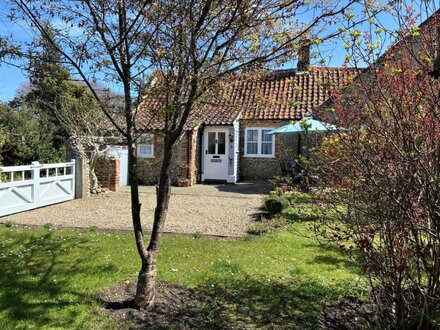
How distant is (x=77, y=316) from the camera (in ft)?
12.6

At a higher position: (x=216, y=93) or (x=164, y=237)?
(x=216, y=93)

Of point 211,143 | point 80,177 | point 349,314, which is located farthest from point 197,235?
point 211,143

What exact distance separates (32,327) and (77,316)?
41cm

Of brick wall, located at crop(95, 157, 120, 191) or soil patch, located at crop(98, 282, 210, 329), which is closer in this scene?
soil patch, located at crop(98, 282, 210, 329)

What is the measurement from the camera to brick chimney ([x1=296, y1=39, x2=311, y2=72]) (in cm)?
371

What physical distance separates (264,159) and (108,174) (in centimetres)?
750

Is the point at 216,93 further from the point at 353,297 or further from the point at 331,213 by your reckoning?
the point at 353,297

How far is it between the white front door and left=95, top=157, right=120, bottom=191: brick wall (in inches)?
183

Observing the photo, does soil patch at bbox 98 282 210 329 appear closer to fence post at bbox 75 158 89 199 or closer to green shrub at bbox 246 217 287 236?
green shrub at bbox 246 217 287 236

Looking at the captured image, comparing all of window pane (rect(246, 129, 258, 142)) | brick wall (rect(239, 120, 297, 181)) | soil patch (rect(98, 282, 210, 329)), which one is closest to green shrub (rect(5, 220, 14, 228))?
soil patch (rect(98, 282, 210, 329))

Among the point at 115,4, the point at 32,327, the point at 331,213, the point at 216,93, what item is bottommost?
the point at 32,327

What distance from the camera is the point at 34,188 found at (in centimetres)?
1055

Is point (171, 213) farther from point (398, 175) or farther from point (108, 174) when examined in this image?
point (398, 175)

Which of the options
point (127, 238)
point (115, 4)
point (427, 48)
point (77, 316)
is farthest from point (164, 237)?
point (427, 48)
